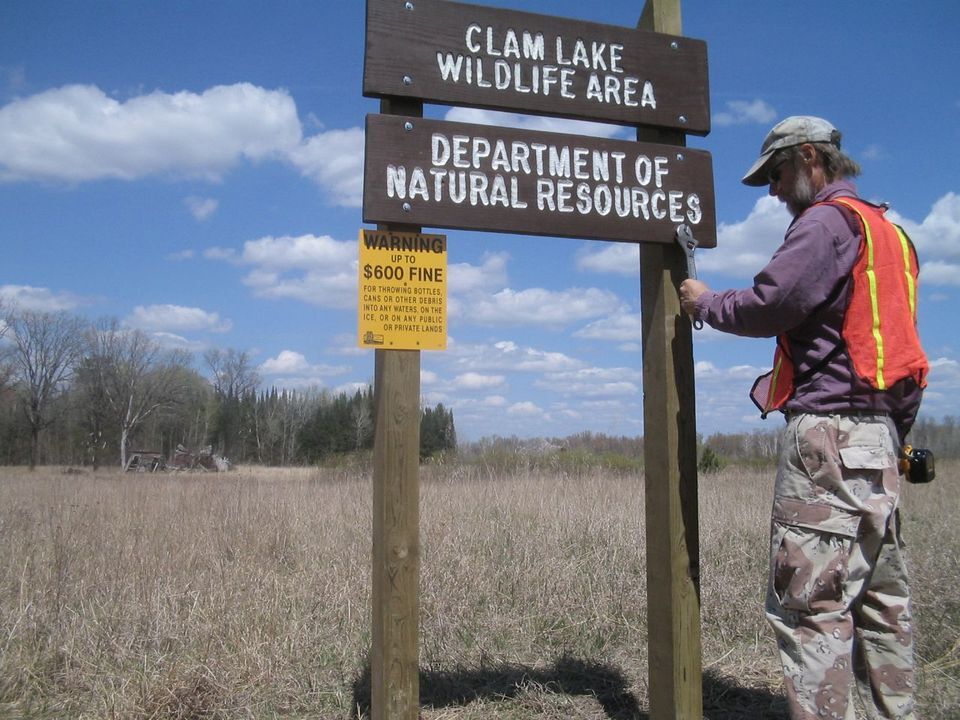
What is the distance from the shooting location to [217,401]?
158 feet

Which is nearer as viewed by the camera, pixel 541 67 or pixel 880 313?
pixel 880 313

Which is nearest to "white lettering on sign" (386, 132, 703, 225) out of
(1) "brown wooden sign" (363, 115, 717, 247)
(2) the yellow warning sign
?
(1) "brown wooden sign" (363, 115, 717, 247)

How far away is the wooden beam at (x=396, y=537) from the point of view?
8.79 ft

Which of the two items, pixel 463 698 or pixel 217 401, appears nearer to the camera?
pixel 463 698

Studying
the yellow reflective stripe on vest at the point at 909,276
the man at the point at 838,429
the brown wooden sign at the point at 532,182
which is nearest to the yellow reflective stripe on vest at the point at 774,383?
the man at the point at 838,429

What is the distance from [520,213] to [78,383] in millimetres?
51583

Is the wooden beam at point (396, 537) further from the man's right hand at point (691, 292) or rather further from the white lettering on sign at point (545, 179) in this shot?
the man's right hand at point (691, 292)

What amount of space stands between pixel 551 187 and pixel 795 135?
86 cm

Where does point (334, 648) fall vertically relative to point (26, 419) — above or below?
below

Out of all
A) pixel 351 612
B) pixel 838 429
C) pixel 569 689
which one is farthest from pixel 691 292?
pixel 351 612

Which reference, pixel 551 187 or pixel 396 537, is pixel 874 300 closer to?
pixel 551 187

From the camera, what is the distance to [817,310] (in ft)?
7.65

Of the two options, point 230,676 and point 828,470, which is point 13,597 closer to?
point 230,676

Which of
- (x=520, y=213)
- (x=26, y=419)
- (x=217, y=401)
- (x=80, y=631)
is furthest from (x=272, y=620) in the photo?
(x=26, y=419)
